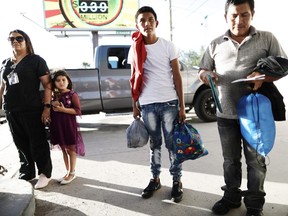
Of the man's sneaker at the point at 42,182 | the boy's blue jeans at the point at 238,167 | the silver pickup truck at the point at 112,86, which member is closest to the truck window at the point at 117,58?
the silver pickup truck at the point at 112,86

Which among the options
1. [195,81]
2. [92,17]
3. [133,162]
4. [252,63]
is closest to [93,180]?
[133,162]

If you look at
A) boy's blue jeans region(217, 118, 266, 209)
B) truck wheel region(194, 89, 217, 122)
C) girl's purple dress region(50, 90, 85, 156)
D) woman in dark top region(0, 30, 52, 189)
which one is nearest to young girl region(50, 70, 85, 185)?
girl's purple dress region(50, 90, 85, 156)

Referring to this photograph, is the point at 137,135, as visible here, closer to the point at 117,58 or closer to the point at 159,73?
the point at 159,73

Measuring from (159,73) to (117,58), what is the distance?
3.78 metres

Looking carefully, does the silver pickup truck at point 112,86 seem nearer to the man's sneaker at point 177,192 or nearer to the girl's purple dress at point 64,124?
the girl's purple dress at point 64,124

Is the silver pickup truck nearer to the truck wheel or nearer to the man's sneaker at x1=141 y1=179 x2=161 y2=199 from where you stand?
the truck wheel

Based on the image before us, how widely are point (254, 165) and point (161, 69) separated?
117 cm

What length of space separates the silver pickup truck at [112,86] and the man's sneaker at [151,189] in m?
3.27

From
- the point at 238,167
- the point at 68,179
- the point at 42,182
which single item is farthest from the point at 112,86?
the point at 238,167

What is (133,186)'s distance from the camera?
2.90 metres

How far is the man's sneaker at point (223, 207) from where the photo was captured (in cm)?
221

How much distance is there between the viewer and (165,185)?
2852 millimetres

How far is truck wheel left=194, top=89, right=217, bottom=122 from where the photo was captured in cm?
598

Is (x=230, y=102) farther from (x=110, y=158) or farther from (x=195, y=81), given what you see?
(x=195, y=81)
